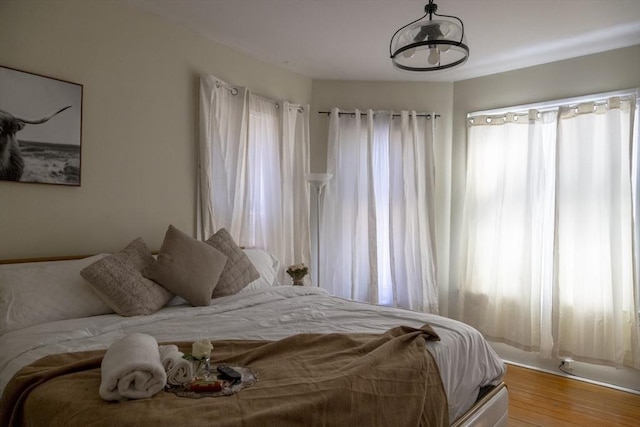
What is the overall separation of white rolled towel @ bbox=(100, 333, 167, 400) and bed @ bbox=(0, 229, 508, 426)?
190 mm

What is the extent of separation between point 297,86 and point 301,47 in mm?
651

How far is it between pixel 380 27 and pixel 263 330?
8.03 feet

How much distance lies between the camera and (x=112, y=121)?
271 cm

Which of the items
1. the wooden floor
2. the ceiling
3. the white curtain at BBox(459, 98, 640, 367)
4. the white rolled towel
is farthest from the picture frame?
the white curtain at BBox(459, 98, 640, 367)

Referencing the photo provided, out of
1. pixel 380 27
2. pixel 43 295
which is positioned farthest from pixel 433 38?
pixel 43 295

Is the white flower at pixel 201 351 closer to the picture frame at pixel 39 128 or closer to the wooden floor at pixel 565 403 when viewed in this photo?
the picture frame at pixel 39 128

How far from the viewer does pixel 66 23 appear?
2463 millimetres

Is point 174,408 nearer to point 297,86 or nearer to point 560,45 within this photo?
point 297,86

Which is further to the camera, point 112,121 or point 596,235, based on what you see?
point 596,235

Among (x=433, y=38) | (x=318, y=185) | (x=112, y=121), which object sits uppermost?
(x=433, y=38)

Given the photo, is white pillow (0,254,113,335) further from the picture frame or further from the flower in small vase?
the flower in small vase

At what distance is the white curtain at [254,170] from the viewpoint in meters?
3.25

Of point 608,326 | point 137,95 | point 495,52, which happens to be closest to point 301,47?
point 137,95

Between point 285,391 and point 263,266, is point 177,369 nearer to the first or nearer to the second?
point 285,391
